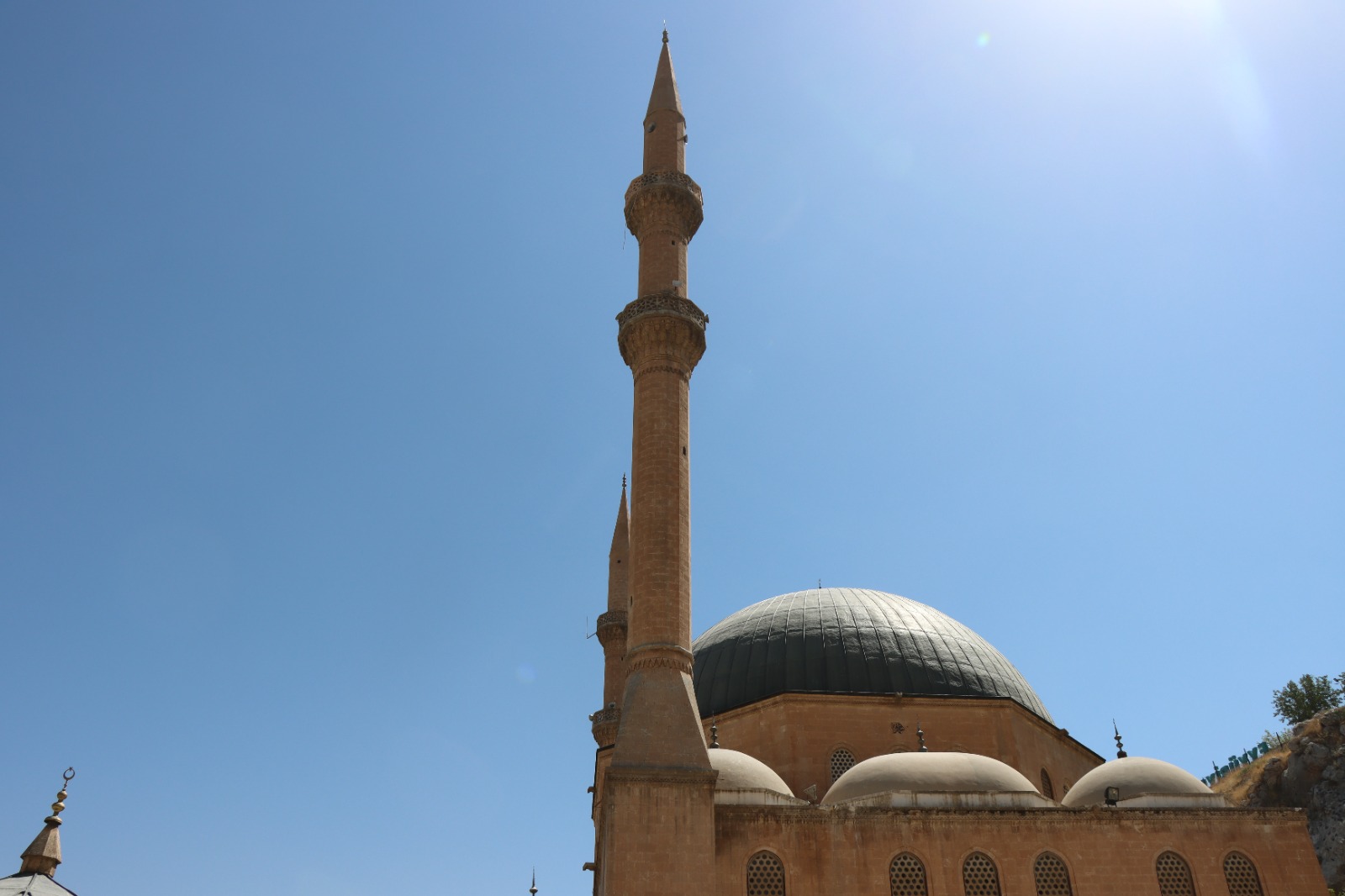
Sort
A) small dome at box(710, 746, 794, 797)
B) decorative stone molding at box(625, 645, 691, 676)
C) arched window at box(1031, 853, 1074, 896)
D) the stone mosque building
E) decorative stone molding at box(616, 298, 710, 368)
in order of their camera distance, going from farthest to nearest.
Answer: decorative stone molding at box(616, 298, 710, 368) < small dome at box(710, 746, 794, 797) < decorative stone molding at box(625, 645, 691, 676) < arched window at box(1031, 853, 1074, 896) < the stone mosque building

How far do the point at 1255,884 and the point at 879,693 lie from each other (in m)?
6.89

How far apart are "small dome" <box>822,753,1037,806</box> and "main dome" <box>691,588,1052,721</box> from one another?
366cm

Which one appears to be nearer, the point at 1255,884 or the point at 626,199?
the point at 1255,884

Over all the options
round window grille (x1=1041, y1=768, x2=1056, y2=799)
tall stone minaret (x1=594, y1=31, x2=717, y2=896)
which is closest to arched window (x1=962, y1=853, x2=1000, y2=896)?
tall stone minaret (x1=594, y1=31, x2=717, y2=896)

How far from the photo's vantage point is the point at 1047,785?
1998 cm

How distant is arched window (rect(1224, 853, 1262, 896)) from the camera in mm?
14656

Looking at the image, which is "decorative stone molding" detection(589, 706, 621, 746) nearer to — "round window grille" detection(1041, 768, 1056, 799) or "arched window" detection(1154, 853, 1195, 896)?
"round window grille" detection(1041, 768, 1056, 799)

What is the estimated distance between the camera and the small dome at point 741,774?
49.1 ft

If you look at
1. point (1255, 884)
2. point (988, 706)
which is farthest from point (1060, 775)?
point (1255, 884)

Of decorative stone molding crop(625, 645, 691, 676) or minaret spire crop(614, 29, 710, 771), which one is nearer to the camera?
minaret spire crop(614, 29, 710, 771)

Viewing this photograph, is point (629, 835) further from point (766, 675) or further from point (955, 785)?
point (766, 675)

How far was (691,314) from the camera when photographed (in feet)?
60.1

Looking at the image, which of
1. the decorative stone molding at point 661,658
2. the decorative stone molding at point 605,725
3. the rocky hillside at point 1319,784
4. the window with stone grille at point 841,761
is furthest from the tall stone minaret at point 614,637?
the rocky hillside at point 1319,784

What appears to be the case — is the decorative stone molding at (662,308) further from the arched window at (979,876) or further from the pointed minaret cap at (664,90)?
the arched window at (979,876)
